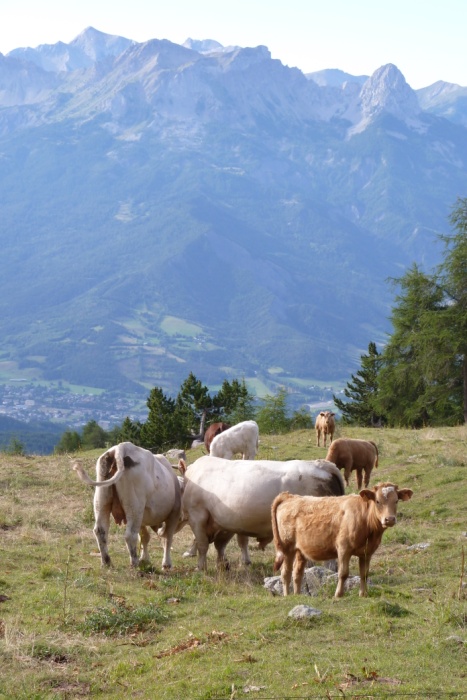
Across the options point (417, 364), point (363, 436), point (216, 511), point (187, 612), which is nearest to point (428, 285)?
point (417, 364)

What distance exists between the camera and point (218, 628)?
458 inches

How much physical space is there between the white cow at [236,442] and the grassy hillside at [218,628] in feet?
26.8

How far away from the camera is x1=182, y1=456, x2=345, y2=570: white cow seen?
53.1 ft

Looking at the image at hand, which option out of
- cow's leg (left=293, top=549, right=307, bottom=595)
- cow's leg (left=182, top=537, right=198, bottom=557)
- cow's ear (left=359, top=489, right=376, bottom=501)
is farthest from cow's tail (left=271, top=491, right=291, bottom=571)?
cow's leg (left=182, top=537, right=198, bottom=557)

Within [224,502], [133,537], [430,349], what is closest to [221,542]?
[224,502]

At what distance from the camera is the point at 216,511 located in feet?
54.4

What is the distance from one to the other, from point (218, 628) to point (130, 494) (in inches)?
202

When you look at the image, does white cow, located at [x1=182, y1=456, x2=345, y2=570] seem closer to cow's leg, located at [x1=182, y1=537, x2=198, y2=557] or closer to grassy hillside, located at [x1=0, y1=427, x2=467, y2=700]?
grassy hillside, located at [x1=0, y1=427, x2=467, y2=700]

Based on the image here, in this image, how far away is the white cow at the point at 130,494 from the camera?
16.1 m

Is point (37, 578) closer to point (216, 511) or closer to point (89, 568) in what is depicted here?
point (89, 568)

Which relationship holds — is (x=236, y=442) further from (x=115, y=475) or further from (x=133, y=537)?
(x=115, y=475)

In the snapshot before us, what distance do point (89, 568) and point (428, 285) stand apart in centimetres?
4384

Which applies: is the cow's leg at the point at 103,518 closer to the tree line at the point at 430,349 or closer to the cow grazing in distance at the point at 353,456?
the cow grazing in distance at the point at 353,456

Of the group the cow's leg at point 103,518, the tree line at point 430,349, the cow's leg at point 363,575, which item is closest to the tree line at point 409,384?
the tree line at point 430,349
